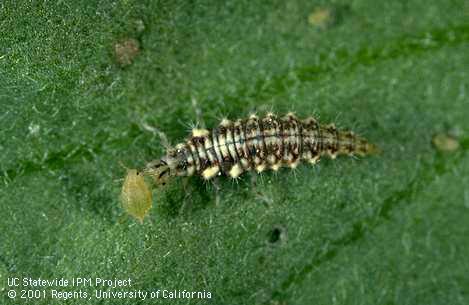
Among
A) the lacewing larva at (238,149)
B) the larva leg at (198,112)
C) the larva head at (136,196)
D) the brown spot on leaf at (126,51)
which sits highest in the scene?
the brown spot on leaf at (126,51)

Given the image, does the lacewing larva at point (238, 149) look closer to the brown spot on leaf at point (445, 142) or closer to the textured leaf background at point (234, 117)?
the textured leaf background at point (234, 117)

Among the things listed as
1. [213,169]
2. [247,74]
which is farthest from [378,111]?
[213,169]

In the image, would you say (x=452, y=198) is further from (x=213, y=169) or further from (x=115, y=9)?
(x=115, y=9)

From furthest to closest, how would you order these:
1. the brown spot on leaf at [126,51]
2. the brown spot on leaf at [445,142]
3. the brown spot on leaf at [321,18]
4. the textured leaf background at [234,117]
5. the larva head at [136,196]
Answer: the brown spot on leaf at [445,142]
the brown spot on leaf at [321,18]
the brown spot on leaf at [126,51]
the textured leaf background at [234,117]
the larva head at [136,196]

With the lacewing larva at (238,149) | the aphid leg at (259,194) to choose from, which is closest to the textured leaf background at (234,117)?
the aphid leg at (259,194)

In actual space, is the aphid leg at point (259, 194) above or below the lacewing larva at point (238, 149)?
below

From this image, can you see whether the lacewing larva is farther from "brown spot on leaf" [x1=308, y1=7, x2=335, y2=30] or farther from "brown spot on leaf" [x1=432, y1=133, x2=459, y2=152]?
"brown spot on leaf" [x1=432, y1=133, x2=459, y2=152]

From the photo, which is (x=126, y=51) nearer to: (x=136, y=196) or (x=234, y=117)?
(x=234, y=117)
